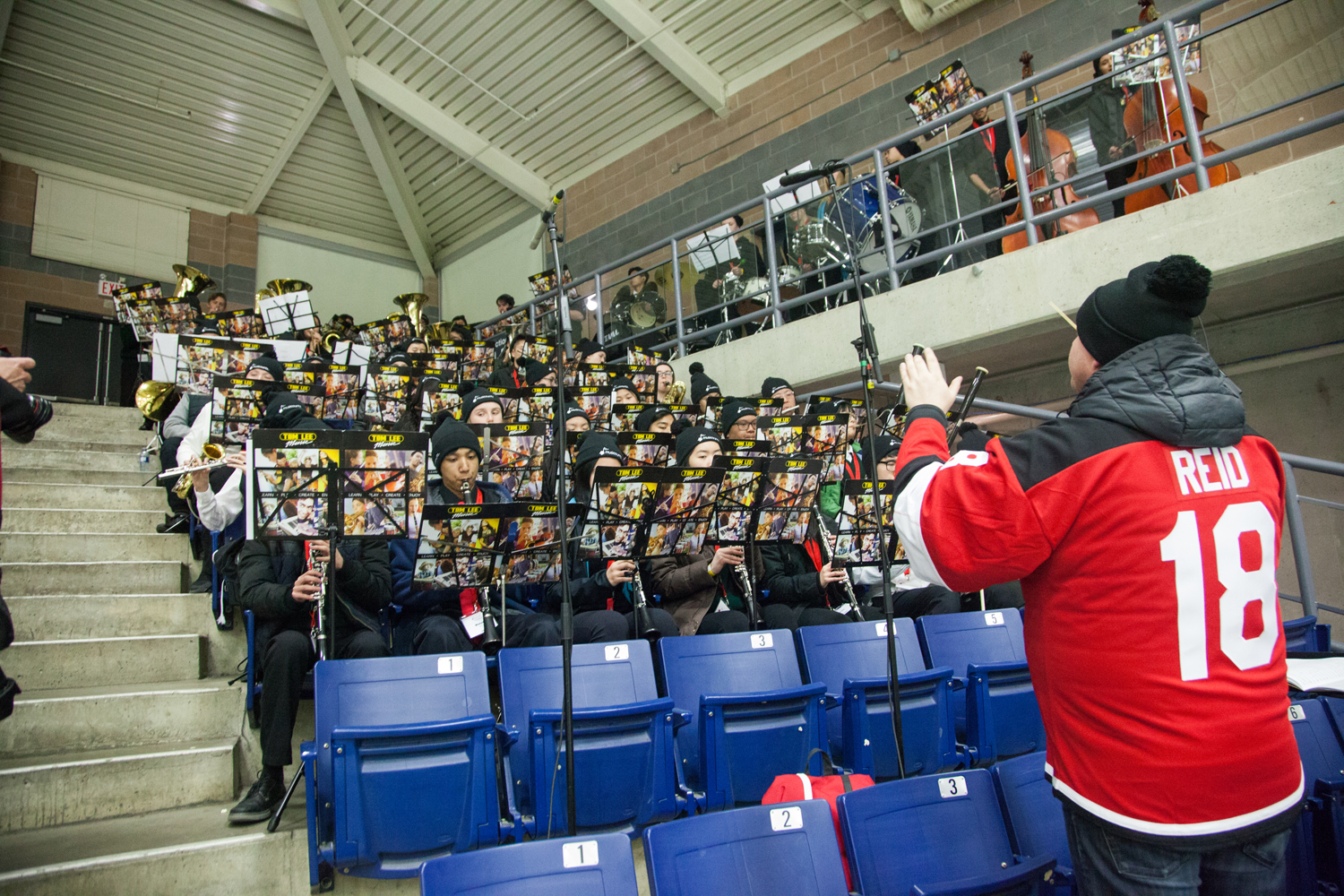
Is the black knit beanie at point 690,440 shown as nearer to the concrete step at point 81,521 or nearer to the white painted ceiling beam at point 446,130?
the concrete step at point 81,521

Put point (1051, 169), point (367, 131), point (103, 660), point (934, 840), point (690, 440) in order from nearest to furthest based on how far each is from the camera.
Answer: point (934, 840) < point (103, 660) < point (690, 440) < point (1051, 169) < point (367, 131)

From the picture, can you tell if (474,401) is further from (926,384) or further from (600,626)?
(926,384)

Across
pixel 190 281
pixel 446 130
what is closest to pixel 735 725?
pixel 190 281

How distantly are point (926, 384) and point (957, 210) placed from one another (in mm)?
4625

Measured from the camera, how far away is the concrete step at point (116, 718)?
2783 millimetres

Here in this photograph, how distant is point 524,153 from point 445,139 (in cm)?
113

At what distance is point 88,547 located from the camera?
4074 mm

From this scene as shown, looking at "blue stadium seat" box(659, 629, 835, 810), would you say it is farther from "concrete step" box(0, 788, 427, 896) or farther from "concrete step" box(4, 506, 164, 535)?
"concrete step" box(4, 506, 164, 535)

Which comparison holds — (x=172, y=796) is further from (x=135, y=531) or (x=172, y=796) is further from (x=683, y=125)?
(x=683, y=125)

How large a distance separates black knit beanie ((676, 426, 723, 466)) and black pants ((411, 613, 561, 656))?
1286mm

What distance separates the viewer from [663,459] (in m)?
4.72

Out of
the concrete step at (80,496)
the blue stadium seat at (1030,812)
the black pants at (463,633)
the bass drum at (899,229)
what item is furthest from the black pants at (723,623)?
the bass drum at (899,229)

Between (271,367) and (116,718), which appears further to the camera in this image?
(271,367)

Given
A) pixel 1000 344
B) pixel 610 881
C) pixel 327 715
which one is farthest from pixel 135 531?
pixel 1000 344
